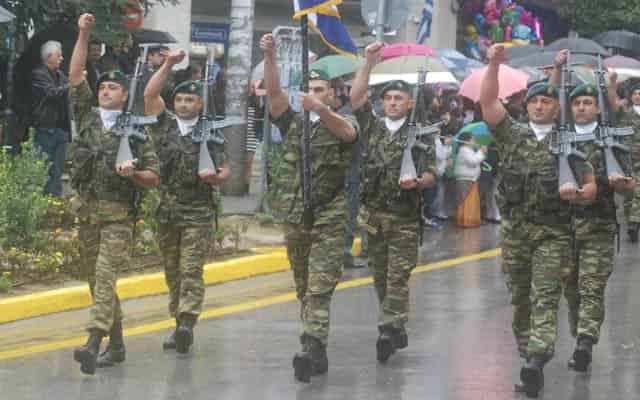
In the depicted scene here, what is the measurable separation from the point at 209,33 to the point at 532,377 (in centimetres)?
1587

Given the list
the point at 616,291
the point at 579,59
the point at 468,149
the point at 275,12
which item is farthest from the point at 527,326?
the point at 275,12

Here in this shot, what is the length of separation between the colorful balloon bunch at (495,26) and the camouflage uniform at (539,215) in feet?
76.8

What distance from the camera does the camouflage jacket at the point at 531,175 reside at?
9492 millimetres

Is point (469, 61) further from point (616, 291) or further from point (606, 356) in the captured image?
point (606, 356)

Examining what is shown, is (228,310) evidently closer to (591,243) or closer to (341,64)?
(591,243)

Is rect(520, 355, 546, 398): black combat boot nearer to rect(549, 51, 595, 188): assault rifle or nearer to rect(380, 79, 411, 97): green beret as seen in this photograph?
rect(549, 51, 595, 188): assault rifle

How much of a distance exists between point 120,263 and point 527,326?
99.1 inches

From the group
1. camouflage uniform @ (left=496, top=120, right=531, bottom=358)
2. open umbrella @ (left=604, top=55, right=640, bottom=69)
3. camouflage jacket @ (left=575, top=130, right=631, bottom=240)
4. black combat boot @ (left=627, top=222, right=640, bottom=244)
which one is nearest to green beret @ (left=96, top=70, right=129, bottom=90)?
camouflage uniform @ (left=496, top=120, right=531, bottom=358)

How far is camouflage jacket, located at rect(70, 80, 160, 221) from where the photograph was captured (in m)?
9.77

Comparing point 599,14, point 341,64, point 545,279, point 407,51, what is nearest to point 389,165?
point 545,279

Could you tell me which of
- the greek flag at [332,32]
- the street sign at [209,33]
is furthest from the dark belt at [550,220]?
the street sign at [209,33]

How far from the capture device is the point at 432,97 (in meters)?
19.3

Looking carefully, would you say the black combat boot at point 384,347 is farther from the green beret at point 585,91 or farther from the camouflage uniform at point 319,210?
the green beret at point 585,91

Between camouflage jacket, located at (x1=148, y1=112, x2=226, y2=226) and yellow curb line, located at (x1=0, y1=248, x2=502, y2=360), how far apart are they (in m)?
1.10
